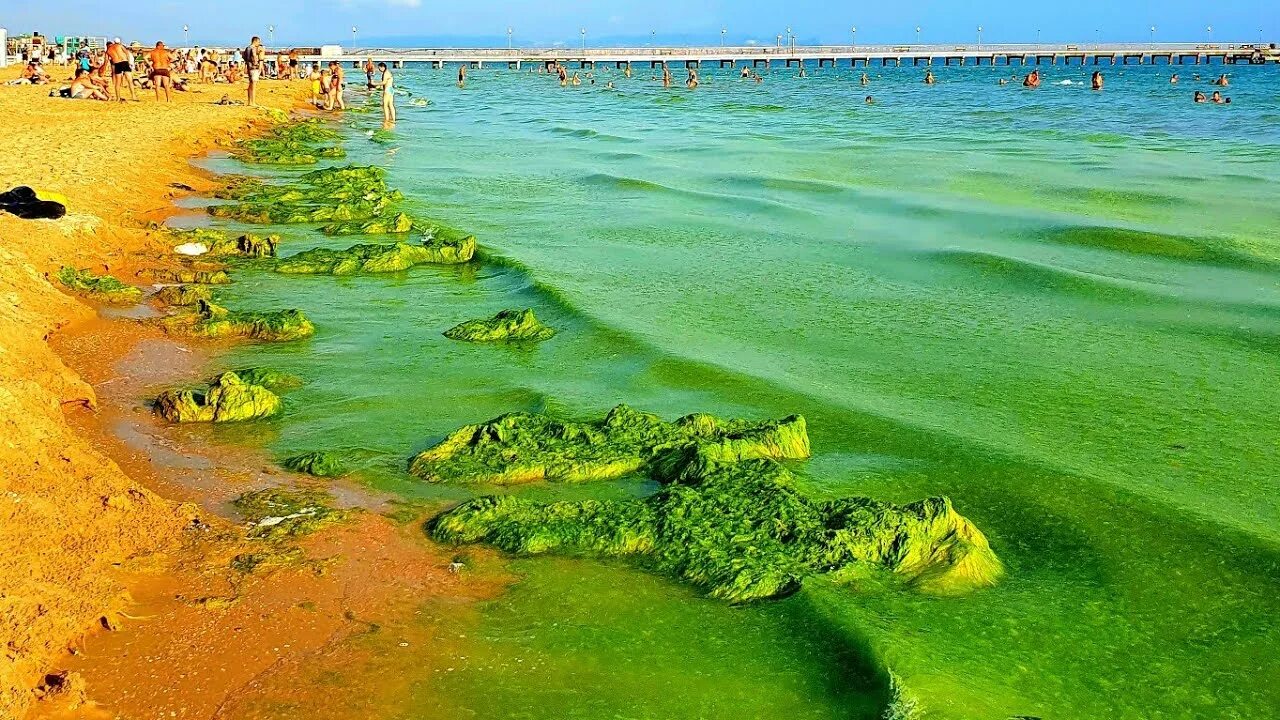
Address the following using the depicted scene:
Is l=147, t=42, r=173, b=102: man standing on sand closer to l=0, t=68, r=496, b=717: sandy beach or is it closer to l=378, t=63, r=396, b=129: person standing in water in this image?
l=378, t=63, r=396, b=129: person standing in water

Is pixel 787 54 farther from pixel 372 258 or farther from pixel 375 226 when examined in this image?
pixel 372 258

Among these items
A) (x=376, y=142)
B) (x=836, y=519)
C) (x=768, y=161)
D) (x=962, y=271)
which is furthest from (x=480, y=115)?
(x=836, y=519)

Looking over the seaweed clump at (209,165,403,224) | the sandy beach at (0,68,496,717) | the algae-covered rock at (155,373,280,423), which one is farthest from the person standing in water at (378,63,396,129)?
the algae-covered rock at (155,373,280,423)

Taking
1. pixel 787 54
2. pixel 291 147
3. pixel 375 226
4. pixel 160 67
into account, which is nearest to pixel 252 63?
pixel 160 67

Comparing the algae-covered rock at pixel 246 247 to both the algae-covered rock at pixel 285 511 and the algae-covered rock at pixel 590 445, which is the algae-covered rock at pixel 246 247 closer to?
the algae-covered rock at pixel 590 445

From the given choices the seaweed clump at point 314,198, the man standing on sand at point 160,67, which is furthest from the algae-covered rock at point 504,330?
the man standing on sand at point 160,67
